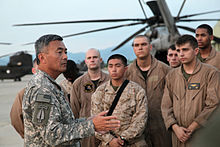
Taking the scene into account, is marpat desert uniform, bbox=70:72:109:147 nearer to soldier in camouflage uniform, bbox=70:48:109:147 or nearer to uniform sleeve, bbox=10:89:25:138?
soldier in camouflage uniform, bbox=70:48:109:147

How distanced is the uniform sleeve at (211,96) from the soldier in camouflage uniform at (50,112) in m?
1.23

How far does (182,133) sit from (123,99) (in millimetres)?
716

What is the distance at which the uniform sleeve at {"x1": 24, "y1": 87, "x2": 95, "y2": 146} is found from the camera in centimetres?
145

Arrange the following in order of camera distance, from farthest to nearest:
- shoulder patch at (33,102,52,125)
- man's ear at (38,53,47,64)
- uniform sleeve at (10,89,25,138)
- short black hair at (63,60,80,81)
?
short black hair at (63,60,80,81) < uniform sleeve at (10,89,25,138) < man's ear at (38,53,47,64) < shoulder patch at (33,102,52,125)

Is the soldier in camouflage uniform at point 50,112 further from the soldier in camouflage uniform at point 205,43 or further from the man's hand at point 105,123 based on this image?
the soldier in camouflage uniform at point 205,43

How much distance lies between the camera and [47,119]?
1.46 m

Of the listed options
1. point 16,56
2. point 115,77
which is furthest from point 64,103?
point 16,56

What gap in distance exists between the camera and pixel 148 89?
10.3 feet

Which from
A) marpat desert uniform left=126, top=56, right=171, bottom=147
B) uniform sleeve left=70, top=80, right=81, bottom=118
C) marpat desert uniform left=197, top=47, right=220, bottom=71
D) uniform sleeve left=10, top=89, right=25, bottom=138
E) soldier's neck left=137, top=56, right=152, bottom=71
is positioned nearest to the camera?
uniform sleeve left=10, top=89, right=25, bottom=138

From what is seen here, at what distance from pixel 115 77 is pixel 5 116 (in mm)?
6560

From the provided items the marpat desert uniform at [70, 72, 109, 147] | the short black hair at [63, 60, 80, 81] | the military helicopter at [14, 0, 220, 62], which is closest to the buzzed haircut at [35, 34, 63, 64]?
the marpat desert uniform at [70, 72, 109, 147]

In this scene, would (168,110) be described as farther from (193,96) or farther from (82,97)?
(82,97)

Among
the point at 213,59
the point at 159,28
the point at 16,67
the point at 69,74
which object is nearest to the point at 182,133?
the point at 213,59

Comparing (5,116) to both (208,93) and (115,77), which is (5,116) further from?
(208,93)
